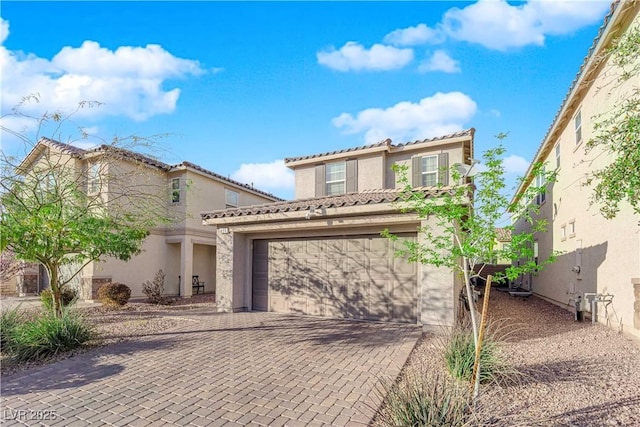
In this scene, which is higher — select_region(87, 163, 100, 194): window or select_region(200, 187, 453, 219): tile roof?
select_region(87, 163, 100, 194): window

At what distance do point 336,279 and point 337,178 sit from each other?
6089 mm

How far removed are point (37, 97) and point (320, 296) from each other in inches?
346

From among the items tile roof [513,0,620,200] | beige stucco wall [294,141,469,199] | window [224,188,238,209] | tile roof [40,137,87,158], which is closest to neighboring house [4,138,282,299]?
window [224,188,238,209]

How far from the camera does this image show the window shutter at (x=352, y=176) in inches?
601

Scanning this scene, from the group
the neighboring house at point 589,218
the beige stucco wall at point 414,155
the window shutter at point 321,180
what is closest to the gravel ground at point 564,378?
the neighboring house at point 589,218

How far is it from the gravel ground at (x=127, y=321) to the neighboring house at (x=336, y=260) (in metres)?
2.14

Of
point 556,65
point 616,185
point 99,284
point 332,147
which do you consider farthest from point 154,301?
point 556,65

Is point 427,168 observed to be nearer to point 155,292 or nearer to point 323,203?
point 323,203

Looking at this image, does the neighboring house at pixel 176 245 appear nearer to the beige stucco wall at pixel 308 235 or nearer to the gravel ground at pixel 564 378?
the beige stucco wall at pixel 308 235

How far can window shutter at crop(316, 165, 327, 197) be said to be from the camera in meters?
15.8

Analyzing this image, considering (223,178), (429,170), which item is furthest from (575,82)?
(223,178)

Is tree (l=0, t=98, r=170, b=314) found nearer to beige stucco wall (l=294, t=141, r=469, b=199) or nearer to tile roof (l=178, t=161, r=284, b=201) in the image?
tile roof (l=178, t=161, r=284, b=201)

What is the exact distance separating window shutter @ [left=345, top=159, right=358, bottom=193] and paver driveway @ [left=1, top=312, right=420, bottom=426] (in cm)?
765

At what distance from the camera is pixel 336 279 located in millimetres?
10969
